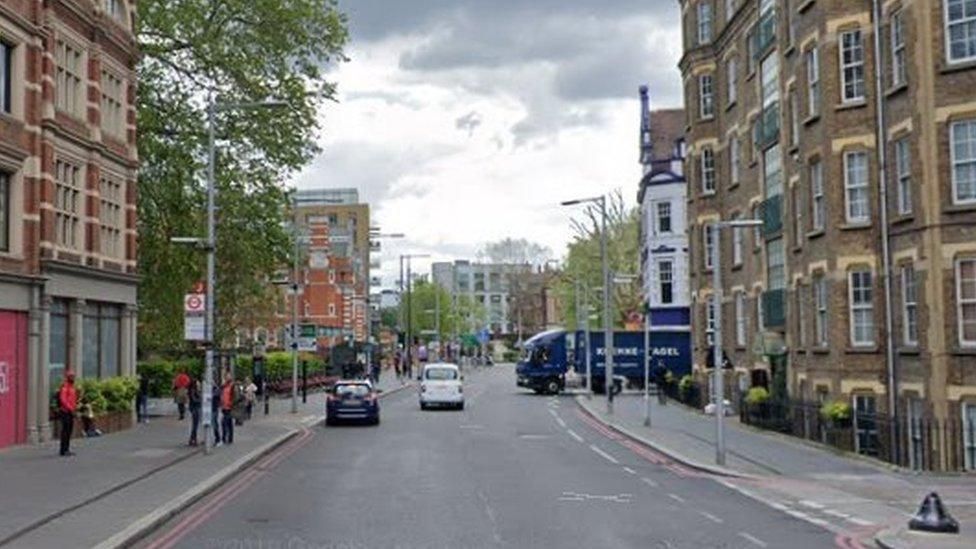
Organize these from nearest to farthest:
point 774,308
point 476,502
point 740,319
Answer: point 476,502, point 774,308, point 740,319

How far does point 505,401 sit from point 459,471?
30160mm

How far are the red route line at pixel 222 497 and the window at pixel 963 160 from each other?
15.5 metres

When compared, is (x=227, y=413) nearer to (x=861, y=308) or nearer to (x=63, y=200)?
(x=63, y=200)

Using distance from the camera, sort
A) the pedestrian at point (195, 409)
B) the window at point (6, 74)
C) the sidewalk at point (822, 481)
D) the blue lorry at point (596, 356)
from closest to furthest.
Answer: the sidewalk at point (822, 481)
the window at point (6, 74)
the pedestrian at point (195, 409)
the blue lorry at point (596, 356)

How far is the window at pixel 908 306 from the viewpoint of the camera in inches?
998

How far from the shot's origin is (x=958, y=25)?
23.8 meters

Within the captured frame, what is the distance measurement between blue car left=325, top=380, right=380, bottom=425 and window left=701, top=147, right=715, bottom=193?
641 inches

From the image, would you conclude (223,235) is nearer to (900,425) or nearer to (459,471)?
(459,471)

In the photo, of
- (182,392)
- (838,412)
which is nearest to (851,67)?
(838,412)

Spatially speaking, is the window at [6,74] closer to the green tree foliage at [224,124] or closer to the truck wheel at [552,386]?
the green tree foliage at [224,124]

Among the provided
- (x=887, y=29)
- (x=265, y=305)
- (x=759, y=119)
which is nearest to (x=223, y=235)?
(x=265, y=305)

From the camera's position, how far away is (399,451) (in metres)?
26.9

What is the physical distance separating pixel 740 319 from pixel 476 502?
25474mm

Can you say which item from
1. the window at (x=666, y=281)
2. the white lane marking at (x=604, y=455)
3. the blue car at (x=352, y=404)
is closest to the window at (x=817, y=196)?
the white lane marking at (x=604, y=455)
